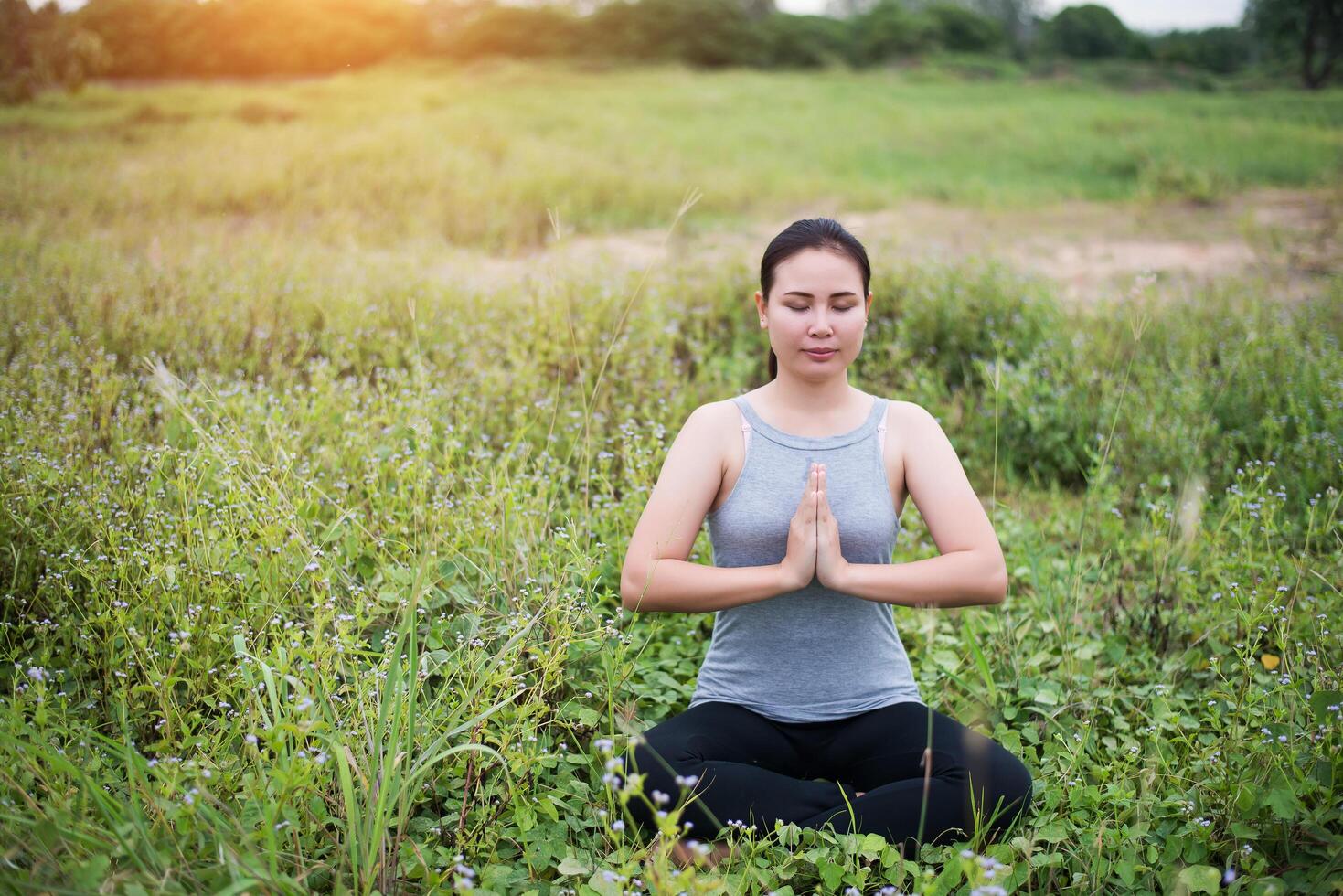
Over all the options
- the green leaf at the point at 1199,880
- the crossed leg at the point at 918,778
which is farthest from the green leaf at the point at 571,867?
the green leaf at the point at 1199,880

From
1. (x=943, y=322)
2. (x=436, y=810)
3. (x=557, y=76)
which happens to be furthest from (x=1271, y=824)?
(x=557, y=76)

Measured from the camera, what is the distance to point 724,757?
2.35 meters

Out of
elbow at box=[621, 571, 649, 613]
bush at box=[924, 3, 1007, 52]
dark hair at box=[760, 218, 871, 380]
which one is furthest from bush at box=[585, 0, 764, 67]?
elbow at box=[621, 571, 649, 613]

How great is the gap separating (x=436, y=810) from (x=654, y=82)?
2017 cm

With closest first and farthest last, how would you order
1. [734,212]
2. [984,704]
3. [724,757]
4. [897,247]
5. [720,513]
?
[724,757] < [720,513] < [984,704] < [897,247] < [734,212]

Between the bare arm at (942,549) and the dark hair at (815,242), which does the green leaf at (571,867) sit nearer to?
the bare arm at (942,549)

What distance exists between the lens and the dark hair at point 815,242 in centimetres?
240

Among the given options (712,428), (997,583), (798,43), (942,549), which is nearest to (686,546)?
(712,428)

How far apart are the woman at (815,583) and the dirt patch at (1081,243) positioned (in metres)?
3.52

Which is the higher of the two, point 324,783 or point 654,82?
point 654,82

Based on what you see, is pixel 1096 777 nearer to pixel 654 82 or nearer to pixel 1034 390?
pixel 1034 390

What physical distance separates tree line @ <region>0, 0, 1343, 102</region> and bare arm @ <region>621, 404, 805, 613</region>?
657cm

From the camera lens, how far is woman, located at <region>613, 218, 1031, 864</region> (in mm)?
2264

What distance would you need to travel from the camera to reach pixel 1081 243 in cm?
873
